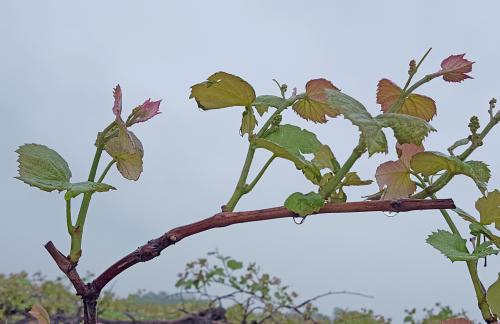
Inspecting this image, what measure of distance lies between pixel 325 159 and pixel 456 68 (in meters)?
0.23

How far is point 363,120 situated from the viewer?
0.66 m

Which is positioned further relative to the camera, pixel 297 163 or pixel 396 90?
pixel 396 90

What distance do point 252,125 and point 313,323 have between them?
1.82 m

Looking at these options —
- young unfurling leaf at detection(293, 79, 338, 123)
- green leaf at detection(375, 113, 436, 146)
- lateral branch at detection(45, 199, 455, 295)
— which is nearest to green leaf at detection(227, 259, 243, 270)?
young unfurling leaf at detection(293, 79, 338, 123)

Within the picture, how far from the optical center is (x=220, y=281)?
9.78 feet

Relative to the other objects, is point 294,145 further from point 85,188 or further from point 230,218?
point 85,188

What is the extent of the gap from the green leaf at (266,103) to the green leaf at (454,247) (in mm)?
297

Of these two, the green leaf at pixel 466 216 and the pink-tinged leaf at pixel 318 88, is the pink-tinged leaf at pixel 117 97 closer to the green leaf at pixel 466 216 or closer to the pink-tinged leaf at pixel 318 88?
the pink-tinged leaf at pixel 318 88

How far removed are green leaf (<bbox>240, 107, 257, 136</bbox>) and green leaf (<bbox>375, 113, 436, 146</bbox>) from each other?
20 centimetres

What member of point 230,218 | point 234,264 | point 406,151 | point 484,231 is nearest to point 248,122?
point 230,218

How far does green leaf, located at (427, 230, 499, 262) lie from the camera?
763 mm

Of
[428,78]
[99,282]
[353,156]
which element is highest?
[428,78]

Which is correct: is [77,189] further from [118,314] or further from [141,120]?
[118,314]

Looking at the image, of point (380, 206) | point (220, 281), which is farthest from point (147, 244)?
point (220, 281)
